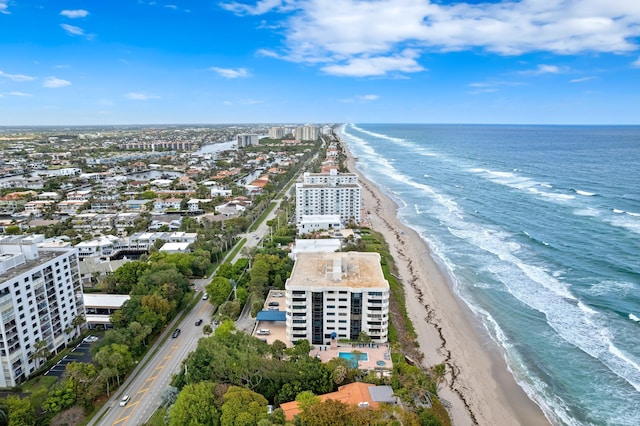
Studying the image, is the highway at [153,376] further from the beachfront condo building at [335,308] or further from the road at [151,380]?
the beachfront condo building at [335,308]

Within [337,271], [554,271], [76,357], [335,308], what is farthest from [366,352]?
[554,271]

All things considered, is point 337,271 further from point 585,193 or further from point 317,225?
point 585,193

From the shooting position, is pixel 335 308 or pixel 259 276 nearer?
pixel 335 308

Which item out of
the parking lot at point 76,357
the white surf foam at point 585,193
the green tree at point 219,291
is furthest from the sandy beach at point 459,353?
the white surf foam at point 585,193

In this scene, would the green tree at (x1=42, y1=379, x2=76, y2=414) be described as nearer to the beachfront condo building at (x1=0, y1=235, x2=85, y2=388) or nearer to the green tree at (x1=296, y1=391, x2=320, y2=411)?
the beachfront condo building at (x1=0, y1=235, x2=85, y2=388)

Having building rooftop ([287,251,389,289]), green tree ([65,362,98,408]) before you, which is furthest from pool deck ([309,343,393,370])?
green tree ([65,362,98,408])
